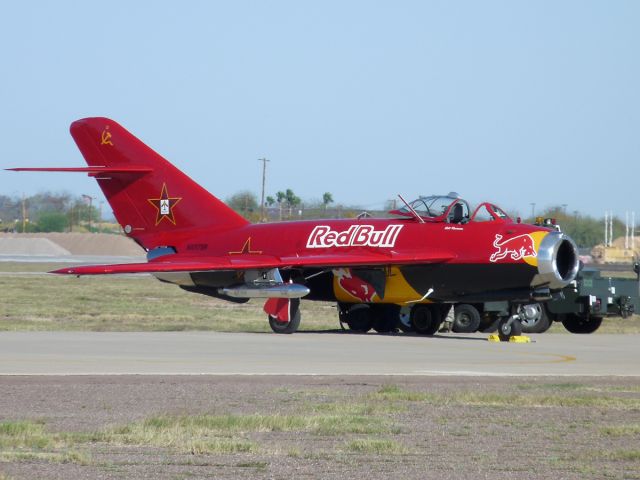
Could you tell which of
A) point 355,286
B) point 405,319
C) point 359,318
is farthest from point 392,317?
point 355,286

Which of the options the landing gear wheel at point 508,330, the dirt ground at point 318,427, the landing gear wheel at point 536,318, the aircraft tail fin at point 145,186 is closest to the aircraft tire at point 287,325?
the aircraft tail fin at point 145,186

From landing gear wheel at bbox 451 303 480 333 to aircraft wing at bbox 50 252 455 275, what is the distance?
7.68 feet

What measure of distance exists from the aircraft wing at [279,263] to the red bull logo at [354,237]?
42cm

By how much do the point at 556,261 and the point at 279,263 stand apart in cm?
544

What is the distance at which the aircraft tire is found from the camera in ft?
84.8

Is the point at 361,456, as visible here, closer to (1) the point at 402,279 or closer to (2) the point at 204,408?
(2) the point at 204,408

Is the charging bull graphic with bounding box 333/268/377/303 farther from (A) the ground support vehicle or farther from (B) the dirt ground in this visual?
(B) the dirt ground

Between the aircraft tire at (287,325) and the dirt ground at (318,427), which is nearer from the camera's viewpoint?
the dirt ground at (318,427)

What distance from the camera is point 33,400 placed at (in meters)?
13.8

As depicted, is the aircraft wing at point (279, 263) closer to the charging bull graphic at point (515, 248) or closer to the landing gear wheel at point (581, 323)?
the charging bull graphic at point (515, 248)

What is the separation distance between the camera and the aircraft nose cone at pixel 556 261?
78.3ft

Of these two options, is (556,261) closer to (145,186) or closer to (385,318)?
(385,318)

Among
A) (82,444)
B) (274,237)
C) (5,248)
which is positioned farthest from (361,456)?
(5,248)

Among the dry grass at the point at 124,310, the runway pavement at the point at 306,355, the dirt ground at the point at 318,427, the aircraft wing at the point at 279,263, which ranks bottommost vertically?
the dry grass at the point at 124,310
